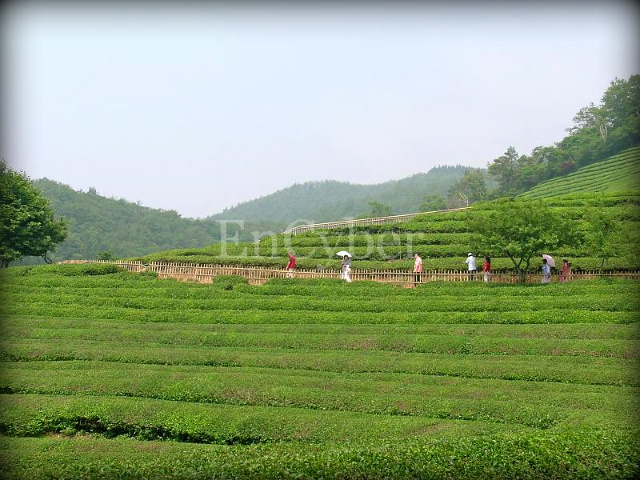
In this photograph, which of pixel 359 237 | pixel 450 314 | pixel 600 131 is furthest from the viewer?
pixel 600 131

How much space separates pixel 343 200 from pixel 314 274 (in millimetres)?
148478

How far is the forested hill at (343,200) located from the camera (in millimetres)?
141875

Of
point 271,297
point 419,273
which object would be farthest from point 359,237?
point 271,297

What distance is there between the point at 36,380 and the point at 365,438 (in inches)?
385

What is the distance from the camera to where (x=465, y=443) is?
11.3 m

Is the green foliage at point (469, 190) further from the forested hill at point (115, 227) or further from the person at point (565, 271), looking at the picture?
the person at point (565, 271)

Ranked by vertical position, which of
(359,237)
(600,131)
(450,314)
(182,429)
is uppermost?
(600,131)

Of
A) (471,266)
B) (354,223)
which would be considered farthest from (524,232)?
(354,223)

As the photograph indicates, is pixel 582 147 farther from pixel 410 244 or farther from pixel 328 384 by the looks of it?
pixel 328 384

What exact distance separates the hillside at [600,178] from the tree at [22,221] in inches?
1570

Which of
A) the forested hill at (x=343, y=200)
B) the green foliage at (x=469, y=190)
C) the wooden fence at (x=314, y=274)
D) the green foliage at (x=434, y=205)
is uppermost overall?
the forested hill at (x=343, y=200)

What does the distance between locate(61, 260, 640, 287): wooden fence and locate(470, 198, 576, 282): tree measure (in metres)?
1.49

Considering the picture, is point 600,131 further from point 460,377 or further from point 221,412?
point 221,412

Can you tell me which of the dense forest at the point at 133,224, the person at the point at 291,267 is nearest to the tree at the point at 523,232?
the person at the point at 291,267
